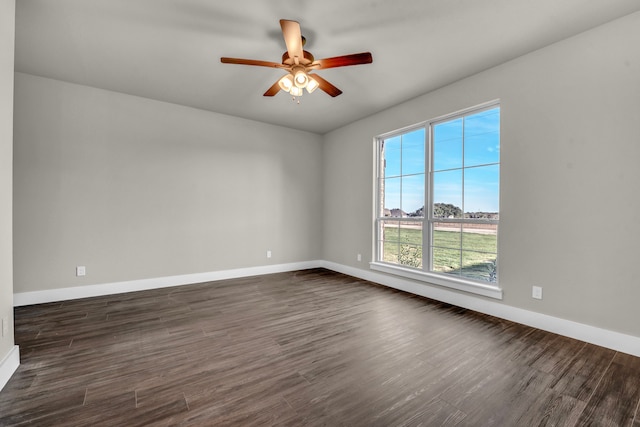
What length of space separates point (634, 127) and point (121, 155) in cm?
560

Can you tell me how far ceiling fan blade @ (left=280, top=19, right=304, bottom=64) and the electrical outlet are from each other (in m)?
3.16

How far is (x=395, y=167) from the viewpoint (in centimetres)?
448

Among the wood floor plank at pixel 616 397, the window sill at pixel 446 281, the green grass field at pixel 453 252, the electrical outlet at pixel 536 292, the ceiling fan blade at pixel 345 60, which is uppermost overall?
the ceiling fan blade at pixel 345 60

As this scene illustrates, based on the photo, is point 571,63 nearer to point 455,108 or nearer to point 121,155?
point 455,108

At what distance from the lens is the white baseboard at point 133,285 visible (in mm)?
3379

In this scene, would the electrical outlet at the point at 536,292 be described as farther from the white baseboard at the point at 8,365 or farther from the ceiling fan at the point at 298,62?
the white baseboard at the point at 8,365

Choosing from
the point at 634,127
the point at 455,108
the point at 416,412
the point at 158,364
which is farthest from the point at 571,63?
the point at 158,364

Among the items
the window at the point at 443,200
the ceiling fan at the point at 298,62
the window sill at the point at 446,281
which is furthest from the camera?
the window at the point at 443,200

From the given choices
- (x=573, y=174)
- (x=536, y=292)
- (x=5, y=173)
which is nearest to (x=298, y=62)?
(x=5, y=173)

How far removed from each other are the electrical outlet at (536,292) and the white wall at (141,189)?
3.75 metres

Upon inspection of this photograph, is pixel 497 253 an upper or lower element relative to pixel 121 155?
lower

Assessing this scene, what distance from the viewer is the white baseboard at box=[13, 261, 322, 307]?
3.38 metres

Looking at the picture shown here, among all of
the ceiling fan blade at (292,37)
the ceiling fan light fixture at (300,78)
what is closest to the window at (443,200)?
the ceiling fan light fixture at (300,78)

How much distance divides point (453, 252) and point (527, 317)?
3.33 feet
